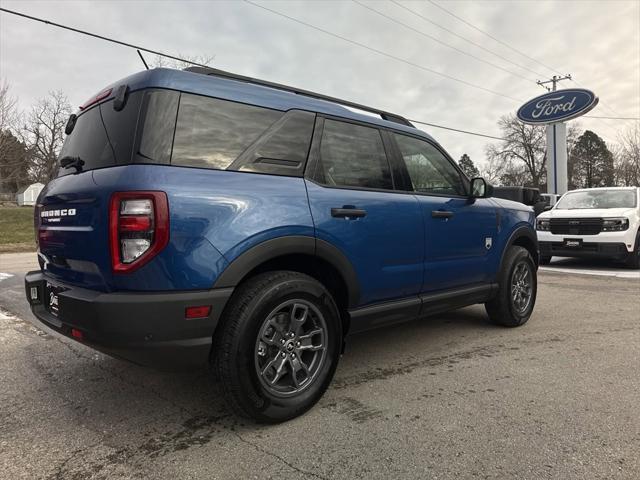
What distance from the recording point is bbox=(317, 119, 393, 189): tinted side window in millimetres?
3104

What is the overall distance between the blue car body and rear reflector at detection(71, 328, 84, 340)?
0.10 ft

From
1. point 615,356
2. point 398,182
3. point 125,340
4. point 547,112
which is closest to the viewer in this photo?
point 125,340

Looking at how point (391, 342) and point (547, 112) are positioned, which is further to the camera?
point (547, 112)

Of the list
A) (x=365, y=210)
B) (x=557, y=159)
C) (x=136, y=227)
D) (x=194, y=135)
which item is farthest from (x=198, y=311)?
(x=557, y=159)

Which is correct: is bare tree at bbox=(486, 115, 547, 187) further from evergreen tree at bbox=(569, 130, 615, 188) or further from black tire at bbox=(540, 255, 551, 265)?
black tire at bbox=(540, 255, 551, 265)

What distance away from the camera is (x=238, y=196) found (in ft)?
8.13

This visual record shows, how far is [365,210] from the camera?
3.13 meters

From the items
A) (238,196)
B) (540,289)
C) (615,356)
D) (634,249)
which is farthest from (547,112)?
(238,196)

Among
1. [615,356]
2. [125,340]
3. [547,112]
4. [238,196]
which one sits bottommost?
[615,356]

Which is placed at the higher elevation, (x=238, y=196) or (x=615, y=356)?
Answer: (x=238, y=196)

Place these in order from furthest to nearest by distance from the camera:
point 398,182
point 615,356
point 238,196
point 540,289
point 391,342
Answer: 1. point 540,289
2. point 391,342
3. point 615,356
4. point 398,182
5. point 238,196

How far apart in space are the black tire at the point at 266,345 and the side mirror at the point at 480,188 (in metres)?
2.08

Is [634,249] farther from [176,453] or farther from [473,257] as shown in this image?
[176,453]

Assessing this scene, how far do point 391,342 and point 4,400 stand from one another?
309 centimetres
